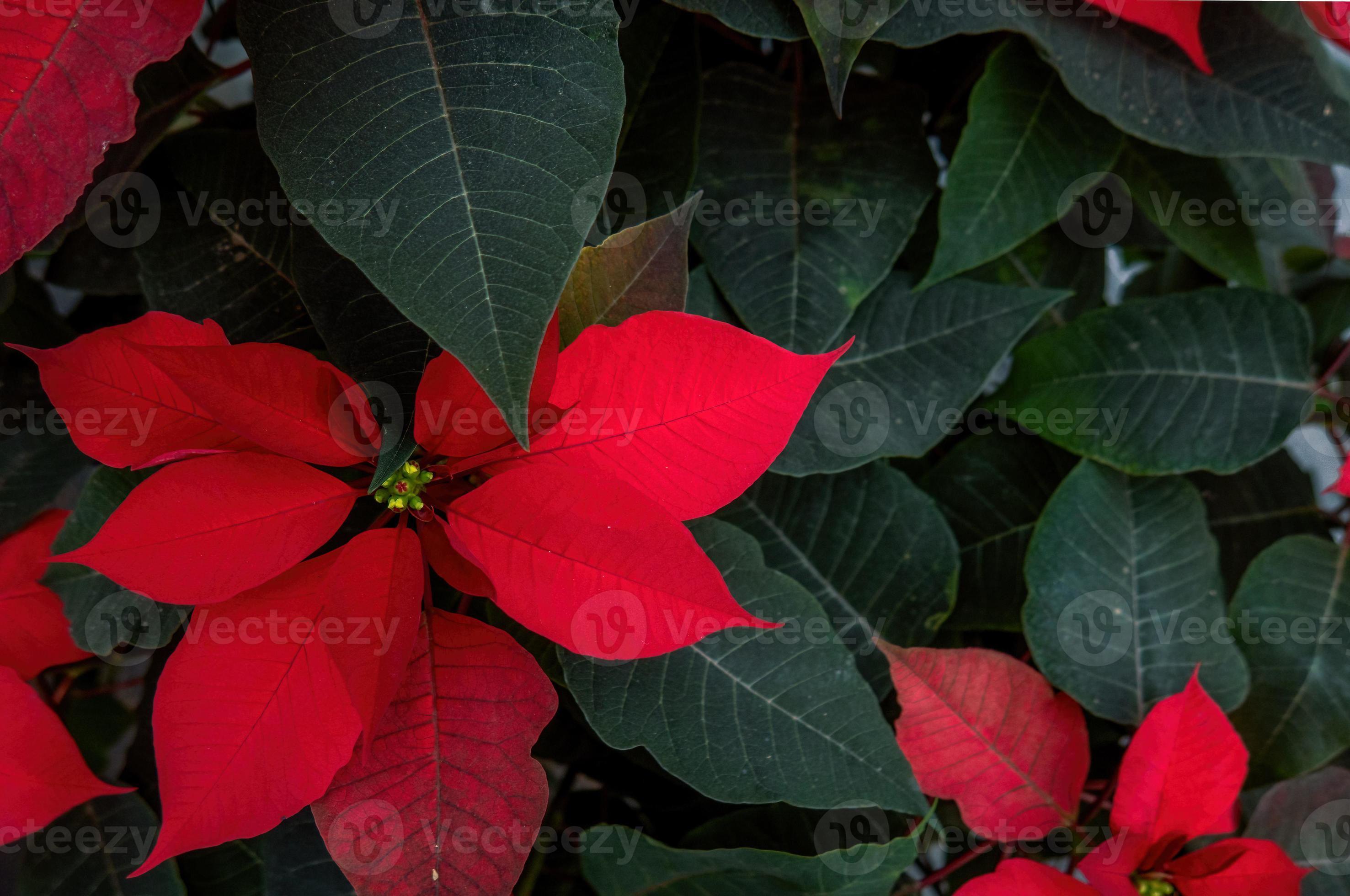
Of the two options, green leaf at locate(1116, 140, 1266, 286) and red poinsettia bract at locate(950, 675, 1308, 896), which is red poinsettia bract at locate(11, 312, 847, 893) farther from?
green leaf at locate(1116, 140, 1266, 286)

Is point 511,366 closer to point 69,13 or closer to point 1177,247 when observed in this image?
point 69,13

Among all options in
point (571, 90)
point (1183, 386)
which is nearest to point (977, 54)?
point (1183, 386)

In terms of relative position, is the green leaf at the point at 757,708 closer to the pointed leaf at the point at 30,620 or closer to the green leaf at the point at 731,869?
the green leaf at the point at 731,869

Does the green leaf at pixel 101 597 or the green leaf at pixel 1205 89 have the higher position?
the green leaf at pixel 1205 89

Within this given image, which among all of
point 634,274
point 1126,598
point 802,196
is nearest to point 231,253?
point 634,274

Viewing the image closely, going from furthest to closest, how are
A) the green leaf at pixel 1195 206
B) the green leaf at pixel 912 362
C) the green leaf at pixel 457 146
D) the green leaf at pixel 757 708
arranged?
the green leaf at pixel 1195 206
the green leaf at pixel 912 362
the green leaf at pixel 757 708
the green leaf at pixel 457 146

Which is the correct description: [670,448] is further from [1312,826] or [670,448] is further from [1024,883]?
[1312,826]

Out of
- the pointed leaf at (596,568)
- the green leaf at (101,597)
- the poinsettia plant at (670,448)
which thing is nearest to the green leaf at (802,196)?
the poinsettia plant at (670,448)

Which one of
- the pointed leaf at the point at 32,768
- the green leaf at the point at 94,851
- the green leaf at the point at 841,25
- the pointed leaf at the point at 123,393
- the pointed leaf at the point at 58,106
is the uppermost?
the green leaf at the point at 841,25
